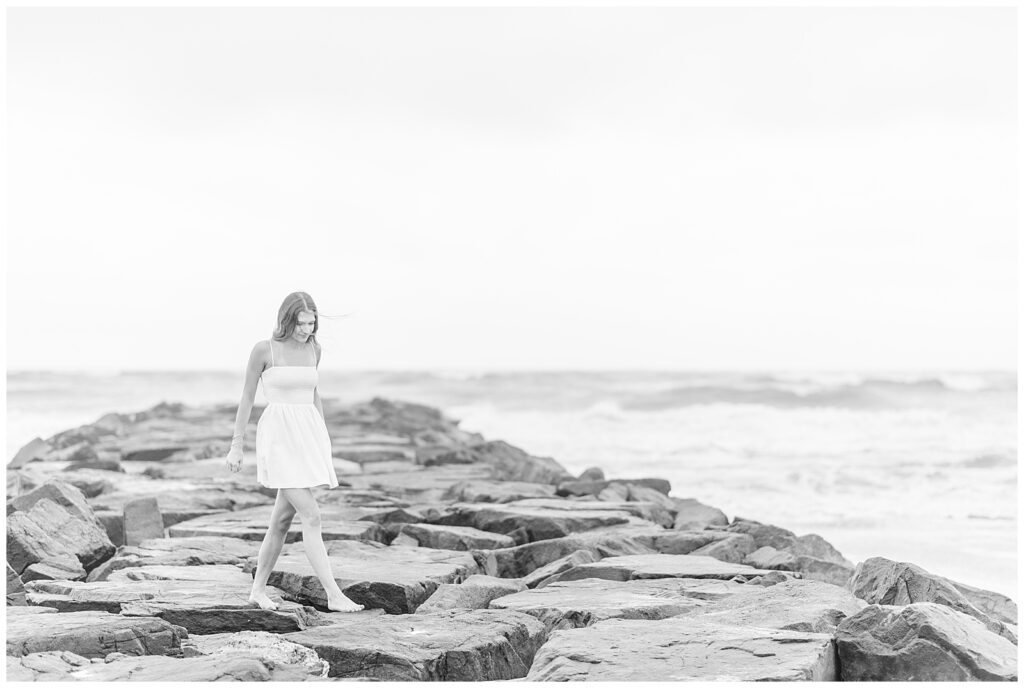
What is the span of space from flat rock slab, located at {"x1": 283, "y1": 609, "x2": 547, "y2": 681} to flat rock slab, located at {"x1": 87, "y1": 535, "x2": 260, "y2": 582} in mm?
1636

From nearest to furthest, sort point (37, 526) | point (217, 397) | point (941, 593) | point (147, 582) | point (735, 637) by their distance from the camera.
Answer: point (735, 637), point (941, 593), point (147, 582), point (37, 526), point (217, 397)

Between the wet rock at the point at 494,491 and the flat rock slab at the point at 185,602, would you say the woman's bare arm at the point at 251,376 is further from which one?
the wet rock at the point at 494,491

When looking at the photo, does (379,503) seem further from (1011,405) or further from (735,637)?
Answer: (1011,405)

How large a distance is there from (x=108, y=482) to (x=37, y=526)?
318cm

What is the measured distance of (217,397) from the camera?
150 ft

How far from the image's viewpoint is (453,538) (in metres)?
6.55

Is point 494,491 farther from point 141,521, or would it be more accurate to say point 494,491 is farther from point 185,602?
point 185,602

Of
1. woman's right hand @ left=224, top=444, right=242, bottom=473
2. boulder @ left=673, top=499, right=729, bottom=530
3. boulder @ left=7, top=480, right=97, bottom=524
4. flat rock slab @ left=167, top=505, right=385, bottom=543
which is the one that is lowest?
boulder @ left=673, top=499, right=729, bottom=530

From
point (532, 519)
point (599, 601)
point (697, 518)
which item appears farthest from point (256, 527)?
point (697, 518)

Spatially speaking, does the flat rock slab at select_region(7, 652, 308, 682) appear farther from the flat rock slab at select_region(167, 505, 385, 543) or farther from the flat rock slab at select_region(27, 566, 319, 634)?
the flat rock slab at select_region(167, 505, 385, 543)

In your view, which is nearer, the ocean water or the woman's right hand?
the woman's right hand

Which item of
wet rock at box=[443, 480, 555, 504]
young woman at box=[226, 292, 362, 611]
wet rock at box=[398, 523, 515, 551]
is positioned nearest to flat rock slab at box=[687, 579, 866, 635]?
young woman at box=[226, 292, 362, 611]

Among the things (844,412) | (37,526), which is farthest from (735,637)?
(844,412)

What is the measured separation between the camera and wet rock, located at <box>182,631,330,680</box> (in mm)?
3841
